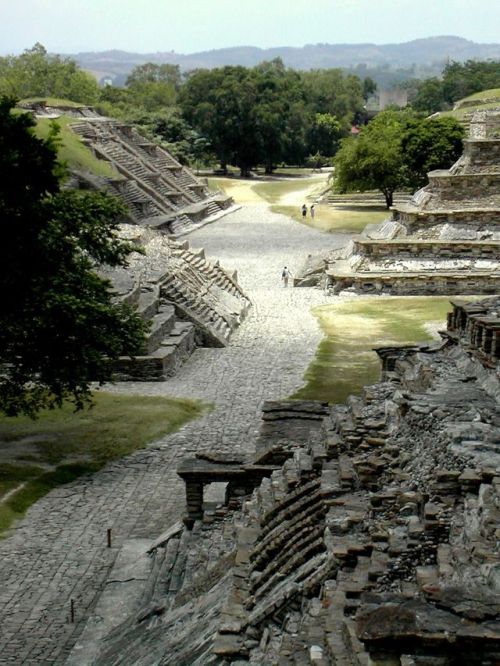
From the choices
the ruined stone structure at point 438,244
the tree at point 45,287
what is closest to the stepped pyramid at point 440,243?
the ruined stone structure at point 438,244

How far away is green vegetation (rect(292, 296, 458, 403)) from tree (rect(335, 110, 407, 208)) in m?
22.3

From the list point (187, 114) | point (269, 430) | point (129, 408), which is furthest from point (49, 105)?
point (269, 430)

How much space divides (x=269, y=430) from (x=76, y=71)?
3526 inches

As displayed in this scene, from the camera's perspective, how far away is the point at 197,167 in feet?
303

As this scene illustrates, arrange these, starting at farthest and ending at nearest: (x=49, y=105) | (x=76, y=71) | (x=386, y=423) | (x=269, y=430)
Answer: (x=76, y=71), (x=49, y=105), (x=269, y=430), (x=386, y=423)

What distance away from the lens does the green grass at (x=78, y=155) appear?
2237 inches

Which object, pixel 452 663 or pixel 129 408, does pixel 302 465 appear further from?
pixel 129 408

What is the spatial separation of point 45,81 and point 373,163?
143 ft

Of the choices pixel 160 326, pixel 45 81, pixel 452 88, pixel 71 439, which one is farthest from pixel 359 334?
pixel 452 88

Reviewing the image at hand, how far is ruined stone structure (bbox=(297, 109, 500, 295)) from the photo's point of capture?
4209 cm

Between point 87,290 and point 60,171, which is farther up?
point 60,171

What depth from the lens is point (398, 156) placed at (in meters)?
62.3

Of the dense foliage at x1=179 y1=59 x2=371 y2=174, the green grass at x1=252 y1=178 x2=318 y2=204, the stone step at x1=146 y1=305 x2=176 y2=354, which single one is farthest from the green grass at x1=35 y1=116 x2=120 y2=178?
the dense foliage at x1=179 y1=59 x2=371 y2=174

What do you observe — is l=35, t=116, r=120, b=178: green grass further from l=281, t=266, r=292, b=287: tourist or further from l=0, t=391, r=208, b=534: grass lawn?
l=0, t=391, r=208, b=534: grass lawn
